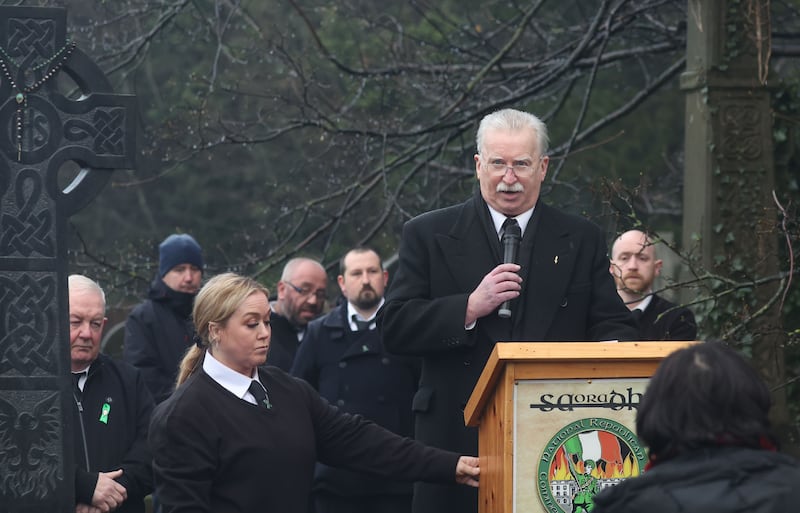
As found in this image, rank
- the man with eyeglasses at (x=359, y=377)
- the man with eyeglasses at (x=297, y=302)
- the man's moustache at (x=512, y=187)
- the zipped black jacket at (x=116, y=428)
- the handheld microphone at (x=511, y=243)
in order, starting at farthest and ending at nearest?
the man with eyeglasses at (x=297, y=302)
the man with eyeglasses at (x=359, y=377)
the zipped black jacket at (x=116, y=428)
the man's moustache at (x=512, y=187)
the handheld microphone at (x=511, y=243)

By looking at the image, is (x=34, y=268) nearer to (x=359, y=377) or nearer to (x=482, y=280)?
(x=482, y=280)

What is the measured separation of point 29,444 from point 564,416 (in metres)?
2.38

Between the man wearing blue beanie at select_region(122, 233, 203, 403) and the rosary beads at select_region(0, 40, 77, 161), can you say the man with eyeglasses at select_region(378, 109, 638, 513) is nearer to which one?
the rosary beads at select_region(0, 40, 77, 161)

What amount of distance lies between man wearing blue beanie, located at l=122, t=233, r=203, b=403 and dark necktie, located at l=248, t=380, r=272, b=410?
7.43 ft

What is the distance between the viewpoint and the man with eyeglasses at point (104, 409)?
6125 millimetres

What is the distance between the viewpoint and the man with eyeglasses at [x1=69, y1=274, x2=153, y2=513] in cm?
612

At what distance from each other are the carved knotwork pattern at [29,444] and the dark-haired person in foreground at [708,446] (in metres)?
2.97

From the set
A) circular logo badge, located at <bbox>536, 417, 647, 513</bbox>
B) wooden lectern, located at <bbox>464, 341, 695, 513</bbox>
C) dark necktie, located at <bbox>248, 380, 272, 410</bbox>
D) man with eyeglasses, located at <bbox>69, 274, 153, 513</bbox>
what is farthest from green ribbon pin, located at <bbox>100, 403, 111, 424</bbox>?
circular logo badge, located at <bbox>536, 417, 647, 513</bbox>

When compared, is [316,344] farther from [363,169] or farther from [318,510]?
[363,169]

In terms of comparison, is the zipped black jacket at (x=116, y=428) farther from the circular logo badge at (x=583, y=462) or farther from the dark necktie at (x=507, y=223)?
the circular logo badge at (x=583, y=462)

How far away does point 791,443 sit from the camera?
880cm

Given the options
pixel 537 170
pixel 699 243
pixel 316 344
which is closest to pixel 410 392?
pixel 316 344

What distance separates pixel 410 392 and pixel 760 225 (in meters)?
2.16

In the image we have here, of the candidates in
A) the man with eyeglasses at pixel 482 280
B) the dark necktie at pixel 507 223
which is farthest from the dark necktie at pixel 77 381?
the dark necktie at pixel 507 223
